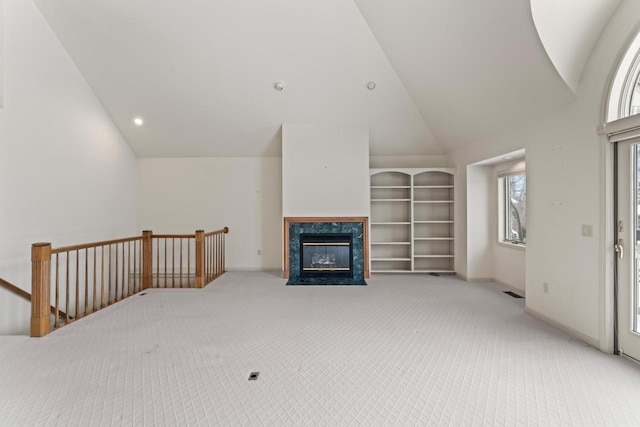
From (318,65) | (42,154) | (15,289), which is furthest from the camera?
(318,65)

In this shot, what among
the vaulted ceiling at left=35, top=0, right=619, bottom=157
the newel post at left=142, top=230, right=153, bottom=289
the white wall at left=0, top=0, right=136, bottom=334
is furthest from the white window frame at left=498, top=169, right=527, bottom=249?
the white wall at left=0, top=0, right=136, bottom=334

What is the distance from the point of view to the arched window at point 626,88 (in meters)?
2.33

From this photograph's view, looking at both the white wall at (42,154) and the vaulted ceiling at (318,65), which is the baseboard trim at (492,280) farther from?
the white wall at (42,154)

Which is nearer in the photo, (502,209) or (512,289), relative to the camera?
(512,289)

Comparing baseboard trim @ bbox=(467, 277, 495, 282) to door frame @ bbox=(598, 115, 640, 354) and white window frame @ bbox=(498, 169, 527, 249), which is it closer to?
white window frame @ bbox=(498, 169, 527, 249)

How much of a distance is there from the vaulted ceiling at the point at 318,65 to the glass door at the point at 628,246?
30.8 inches

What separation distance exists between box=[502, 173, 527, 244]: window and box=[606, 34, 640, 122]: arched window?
1.99 m

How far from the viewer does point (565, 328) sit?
2.90 meters

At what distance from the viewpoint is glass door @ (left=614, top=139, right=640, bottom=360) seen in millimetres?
2365

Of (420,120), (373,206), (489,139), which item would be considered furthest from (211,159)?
(489,139)

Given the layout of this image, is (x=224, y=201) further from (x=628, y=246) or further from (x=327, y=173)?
(x=628, y=246)

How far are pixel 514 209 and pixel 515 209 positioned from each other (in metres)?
0.02

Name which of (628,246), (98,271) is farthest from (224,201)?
(628,246)

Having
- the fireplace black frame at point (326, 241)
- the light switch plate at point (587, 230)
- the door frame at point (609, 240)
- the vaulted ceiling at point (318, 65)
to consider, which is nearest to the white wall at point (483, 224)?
the vaulted ceiling at point (318, 65)
